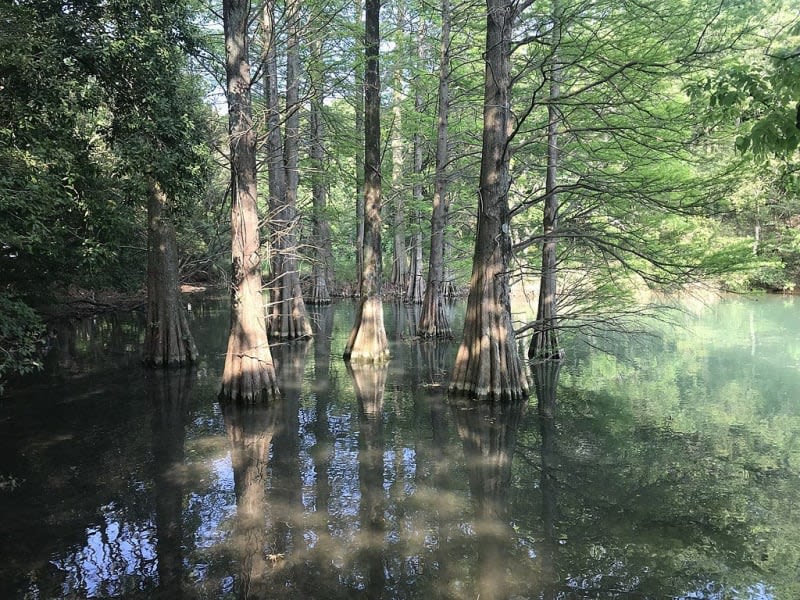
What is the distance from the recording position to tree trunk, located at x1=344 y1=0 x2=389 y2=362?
11.4 metres

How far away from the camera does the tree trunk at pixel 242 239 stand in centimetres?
811

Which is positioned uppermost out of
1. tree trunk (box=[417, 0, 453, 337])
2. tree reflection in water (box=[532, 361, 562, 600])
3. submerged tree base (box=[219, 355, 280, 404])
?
tree trunk (box=[417, 0, 453, 337])

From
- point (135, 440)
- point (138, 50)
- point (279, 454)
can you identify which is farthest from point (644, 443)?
point (138, 50)

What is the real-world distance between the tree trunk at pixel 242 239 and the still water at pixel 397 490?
588 millimetres

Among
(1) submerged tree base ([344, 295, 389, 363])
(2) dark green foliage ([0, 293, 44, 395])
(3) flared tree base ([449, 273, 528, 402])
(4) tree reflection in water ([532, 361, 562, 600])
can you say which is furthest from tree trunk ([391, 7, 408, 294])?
(2) dark green foliage ([0, 293, 44, 395])

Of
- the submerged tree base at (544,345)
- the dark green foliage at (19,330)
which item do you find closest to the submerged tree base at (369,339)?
the submerged tree base at (544,345)

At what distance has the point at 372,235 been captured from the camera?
11.7 metres

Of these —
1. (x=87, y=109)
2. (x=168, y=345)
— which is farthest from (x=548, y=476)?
(x=168, y=345)

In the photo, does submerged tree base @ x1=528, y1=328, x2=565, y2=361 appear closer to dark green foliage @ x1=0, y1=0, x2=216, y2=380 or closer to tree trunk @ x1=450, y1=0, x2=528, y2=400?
tree trunk @ x1=450, y1=0, x2=528, y2=400

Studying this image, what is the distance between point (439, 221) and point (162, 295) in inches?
269

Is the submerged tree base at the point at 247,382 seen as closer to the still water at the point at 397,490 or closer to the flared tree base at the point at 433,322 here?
the still water at the point at 397,490

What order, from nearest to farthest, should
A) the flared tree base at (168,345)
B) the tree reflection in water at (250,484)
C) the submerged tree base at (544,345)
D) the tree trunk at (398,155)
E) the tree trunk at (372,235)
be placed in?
the tree reflection in water at (250,484), the flared tree base at (168,345), the tree trunk at (372,235), the submerged tree base at (544,345), the tree trunk at (398,155)

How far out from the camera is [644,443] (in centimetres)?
675

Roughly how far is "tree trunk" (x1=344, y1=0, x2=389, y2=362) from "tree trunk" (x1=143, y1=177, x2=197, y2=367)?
361 centimetres
